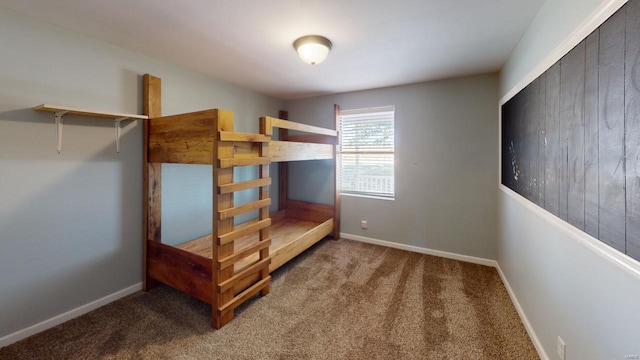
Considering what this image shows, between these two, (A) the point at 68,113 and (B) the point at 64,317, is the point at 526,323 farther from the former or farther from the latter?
(A) the point at 68,113

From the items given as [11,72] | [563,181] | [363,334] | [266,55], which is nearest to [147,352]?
[363,334]

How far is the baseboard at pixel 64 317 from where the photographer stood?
5.75 ft

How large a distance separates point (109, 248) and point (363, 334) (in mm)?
2380

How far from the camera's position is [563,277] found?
1.37m

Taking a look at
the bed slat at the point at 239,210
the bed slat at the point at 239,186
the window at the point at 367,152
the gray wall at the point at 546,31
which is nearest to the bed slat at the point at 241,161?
the bed slat at the point at 239,186

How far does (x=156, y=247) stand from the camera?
2.39 metres

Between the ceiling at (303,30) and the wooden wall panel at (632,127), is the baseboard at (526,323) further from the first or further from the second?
the ceiling at (303,30)

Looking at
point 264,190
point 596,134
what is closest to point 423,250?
point 264,190

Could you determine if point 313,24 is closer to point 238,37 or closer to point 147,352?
point 238,37

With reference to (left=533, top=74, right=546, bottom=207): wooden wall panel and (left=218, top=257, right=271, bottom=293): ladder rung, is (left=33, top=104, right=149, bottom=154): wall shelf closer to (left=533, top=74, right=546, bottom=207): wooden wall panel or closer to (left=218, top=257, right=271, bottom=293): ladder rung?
(left=218, top=257, right=271, bottom=293): ladder rung

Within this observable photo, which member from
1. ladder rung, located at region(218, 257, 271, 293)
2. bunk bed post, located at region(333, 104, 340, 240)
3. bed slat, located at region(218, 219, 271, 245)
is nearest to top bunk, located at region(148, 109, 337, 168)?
bed slat, located at region(218, 219, 271, 245)

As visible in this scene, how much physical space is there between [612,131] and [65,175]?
3373mm

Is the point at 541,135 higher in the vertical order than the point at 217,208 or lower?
higher

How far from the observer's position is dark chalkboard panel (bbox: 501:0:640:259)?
855 mm
